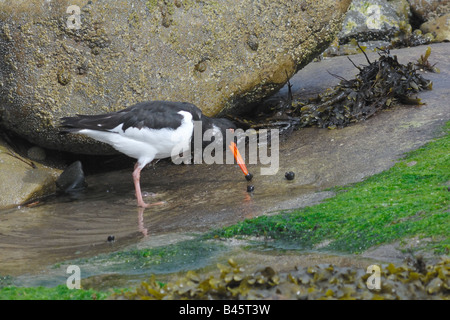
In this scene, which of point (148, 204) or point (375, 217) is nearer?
point (375, 217)

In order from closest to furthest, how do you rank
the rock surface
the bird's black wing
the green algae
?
the green algae < the bird's black wing < the rock surface

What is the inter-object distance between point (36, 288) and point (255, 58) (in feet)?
14.8

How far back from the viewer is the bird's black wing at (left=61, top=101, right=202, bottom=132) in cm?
644

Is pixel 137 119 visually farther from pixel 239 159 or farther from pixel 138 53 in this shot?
pixel 239 159

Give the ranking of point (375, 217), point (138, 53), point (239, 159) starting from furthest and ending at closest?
point (138, 53) < point (239, 159) < point (375, 217)

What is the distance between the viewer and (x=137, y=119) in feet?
21.2

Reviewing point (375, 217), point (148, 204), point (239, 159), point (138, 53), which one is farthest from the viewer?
point (138, 53)

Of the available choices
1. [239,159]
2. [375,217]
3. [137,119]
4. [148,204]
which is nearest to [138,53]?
[137,119]

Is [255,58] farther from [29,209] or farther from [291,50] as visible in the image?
[29,209]

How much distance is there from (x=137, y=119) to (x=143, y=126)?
10 centimetres

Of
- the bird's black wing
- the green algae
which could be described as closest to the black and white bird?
the bird's black wing

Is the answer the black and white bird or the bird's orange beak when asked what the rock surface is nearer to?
the black and white bird

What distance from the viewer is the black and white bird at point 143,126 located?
6453 millimetres

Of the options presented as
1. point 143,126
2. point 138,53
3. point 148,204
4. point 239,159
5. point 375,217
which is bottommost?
point 148,204
